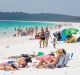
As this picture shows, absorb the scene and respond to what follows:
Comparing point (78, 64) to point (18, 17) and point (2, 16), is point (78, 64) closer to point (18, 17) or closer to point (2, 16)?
point (2, 16)

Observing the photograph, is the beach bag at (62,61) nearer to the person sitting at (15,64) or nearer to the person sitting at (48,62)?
the person sitting at (48,62)

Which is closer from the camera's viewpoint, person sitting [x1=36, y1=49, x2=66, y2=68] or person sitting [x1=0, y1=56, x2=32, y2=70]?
person sitting [x1=0, y1=56, x2=32, y2=70]

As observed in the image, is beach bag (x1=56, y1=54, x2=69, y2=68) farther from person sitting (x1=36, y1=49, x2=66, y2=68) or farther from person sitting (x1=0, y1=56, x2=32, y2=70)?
person sitting (x1=0, y1=56, x2=32, y2=70)

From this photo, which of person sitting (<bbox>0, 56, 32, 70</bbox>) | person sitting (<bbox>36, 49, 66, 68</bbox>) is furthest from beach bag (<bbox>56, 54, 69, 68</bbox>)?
person sitting (<bbox>0, 56, 32, 70</bbox>)

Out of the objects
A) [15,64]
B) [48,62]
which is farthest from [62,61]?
[15,64]

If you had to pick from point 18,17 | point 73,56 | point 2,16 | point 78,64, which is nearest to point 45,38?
point 73,56

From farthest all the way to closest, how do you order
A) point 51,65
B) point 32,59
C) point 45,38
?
point 45,38
point 32,59
point 51,65

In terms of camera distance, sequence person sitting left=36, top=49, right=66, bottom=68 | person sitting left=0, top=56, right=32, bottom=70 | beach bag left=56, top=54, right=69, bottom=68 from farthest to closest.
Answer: beach bag left=56, top=54, right=69, bottom=68 < person sitting left=36, top=49, right=66, bottom=68 < person sitting left=0, top=56, right=32, bottom=70

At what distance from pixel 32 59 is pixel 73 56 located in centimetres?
173

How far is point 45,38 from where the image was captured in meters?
20.4

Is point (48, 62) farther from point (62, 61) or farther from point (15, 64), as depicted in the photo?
point (15, 64)

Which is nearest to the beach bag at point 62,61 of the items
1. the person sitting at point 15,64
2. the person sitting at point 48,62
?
the person sitting at point 48,62

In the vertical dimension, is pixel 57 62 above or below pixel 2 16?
above

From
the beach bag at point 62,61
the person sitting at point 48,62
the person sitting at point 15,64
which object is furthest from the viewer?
the beach bag at point 62,61
